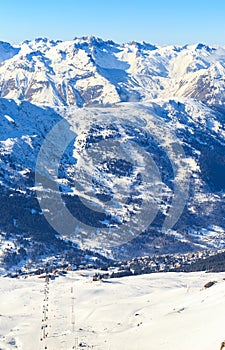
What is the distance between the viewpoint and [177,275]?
615 feet

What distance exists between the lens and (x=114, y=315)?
123062 mm

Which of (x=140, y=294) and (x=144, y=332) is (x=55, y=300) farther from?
(x=144, y=332)

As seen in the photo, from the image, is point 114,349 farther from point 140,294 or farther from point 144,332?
point 140,294

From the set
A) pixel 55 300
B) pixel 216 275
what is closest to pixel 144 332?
pixel 55 300

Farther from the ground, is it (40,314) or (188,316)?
(40,314)

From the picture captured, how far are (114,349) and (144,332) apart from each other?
27.5 ft

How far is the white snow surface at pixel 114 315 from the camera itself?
329ft

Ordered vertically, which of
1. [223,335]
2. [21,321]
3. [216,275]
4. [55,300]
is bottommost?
[223,335]

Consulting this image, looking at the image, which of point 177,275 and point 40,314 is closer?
point 40,314

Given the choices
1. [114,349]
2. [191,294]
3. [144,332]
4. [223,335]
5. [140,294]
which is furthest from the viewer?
[140,294]

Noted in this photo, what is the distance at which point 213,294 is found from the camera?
124m

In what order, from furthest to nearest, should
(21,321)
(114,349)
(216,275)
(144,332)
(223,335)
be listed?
(216,275) → (21,321) → (144,332) → (114,349) → (223,335)

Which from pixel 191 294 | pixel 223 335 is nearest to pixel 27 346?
pixel 223 335

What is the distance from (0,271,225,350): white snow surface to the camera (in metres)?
100
